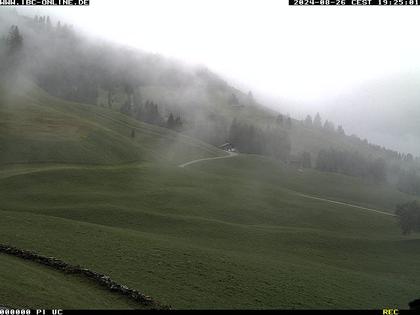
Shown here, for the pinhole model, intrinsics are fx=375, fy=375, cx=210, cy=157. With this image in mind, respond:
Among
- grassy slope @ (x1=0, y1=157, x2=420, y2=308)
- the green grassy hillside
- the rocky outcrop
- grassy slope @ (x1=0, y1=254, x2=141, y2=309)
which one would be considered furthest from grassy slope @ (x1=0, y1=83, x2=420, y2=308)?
the rocky outcrop

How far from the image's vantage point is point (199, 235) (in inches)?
2223

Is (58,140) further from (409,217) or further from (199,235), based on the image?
(409,217)

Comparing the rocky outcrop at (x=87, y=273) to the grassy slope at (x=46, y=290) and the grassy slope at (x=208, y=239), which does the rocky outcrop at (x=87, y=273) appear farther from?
the grassy slope at (x=208, y=239)

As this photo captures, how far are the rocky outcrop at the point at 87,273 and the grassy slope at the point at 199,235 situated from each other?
7.21ft

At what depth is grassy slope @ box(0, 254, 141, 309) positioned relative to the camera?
2455 centimetres

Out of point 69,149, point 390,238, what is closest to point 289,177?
point 390,238

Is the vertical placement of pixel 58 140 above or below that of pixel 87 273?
above

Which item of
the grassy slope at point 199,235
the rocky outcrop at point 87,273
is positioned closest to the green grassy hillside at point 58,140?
the grassy slope at point 199,235

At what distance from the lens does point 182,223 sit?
60812 mm

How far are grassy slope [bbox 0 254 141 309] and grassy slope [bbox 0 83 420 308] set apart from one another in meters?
1.16

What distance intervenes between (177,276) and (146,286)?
13.5ft

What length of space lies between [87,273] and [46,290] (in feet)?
20.1

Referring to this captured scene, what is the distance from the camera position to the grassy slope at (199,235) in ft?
123

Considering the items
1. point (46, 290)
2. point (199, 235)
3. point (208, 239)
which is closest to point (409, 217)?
point (208, 239)
